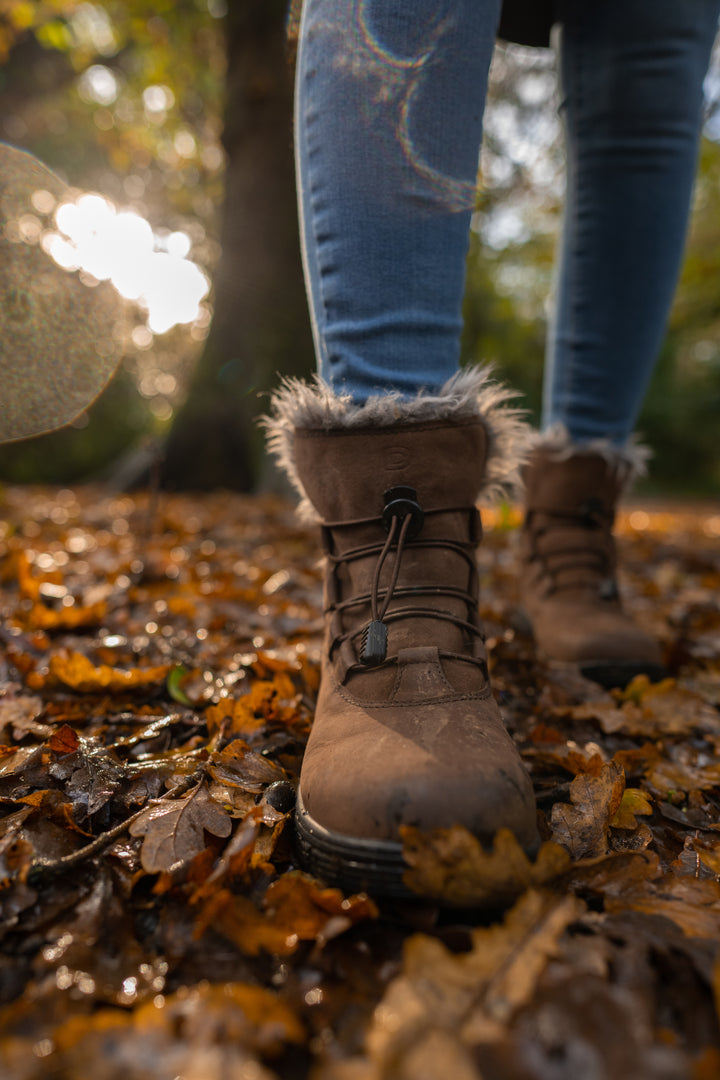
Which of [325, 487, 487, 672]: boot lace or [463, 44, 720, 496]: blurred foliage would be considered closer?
[325, 487, 487, 672]: boot lace

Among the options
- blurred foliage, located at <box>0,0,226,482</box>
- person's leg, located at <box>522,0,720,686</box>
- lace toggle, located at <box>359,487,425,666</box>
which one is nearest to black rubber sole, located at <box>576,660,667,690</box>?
person's leg, located at <box>522,0,720,686</box>

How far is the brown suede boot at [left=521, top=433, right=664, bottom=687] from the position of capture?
165 centimetres

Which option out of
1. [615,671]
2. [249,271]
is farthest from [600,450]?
[249,271]

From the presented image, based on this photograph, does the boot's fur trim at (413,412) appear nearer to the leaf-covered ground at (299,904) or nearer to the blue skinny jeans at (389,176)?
the blue skinny jeans at (389,176)

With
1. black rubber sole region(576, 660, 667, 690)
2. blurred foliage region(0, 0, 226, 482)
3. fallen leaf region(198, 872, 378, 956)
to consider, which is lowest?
black rubber sole region(576, 660, 667, 690)

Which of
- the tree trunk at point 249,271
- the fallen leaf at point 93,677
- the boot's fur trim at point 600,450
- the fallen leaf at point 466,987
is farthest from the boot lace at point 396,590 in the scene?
the tree trunk at point 249,271

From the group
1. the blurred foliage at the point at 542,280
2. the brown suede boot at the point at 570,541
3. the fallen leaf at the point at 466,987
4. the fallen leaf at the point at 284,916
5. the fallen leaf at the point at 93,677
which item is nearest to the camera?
the fallen leaf at the point at 466,987

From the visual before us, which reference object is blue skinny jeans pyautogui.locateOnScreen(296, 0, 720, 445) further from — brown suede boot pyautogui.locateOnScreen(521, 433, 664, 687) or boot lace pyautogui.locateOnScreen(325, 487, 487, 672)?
brown suede boot pyautogui.locateOnScreen(521, 433, 664, 687)

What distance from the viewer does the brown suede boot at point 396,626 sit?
80 cm

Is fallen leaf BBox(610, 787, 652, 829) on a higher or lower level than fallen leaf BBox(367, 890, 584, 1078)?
lower

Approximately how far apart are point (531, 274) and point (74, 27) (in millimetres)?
14528

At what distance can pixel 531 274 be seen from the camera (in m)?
20.4

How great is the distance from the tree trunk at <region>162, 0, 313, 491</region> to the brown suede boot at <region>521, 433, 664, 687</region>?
12.3 feet

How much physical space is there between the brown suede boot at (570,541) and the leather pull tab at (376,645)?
76 cm
